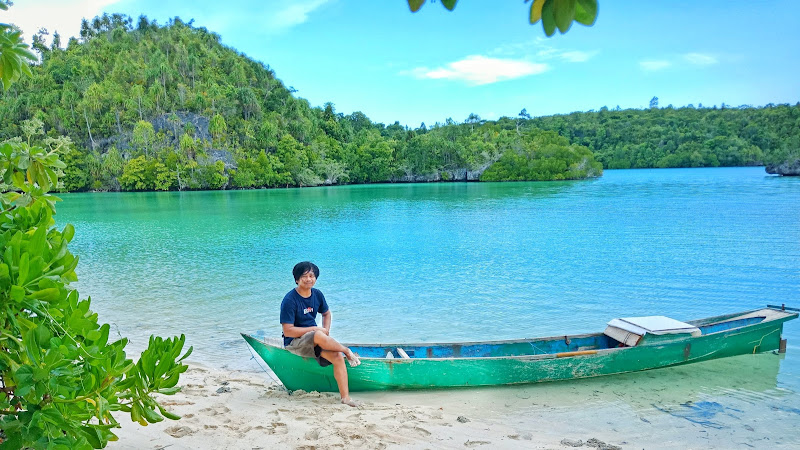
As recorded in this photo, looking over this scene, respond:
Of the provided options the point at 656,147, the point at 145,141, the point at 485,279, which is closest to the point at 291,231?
the point at 485,279

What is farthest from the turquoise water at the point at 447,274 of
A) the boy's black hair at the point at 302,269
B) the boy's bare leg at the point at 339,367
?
the boy's black hair at the point at 302,269

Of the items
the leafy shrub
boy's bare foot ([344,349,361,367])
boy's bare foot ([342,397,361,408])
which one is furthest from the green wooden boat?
the leafy shrub

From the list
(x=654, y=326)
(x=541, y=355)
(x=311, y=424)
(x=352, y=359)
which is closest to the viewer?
(x=311, y=424)

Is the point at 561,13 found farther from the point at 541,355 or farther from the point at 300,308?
the point at 541,355

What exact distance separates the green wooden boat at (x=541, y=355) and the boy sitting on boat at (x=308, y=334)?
0.43 feet

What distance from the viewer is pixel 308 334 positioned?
5.81m

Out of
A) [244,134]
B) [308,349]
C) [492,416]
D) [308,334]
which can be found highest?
[244,134]

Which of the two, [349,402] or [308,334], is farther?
[308,334]

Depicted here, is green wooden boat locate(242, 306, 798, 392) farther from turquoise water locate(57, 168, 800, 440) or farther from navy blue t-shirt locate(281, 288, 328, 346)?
turquoise water locate(57, 168, 800, 440)

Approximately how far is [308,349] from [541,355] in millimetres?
2865

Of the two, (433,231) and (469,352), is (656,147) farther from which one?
(469,352)

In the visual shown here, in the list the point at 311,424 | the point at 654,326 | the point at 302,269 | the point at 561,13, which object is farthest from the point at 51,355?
the point at 654,326

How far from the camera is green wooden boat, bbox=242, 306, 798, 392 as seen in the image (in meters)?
6.15

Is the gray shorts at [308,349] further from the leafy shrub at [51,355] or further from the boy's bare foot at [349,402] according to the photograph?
the leafy shrub at [51,355]
